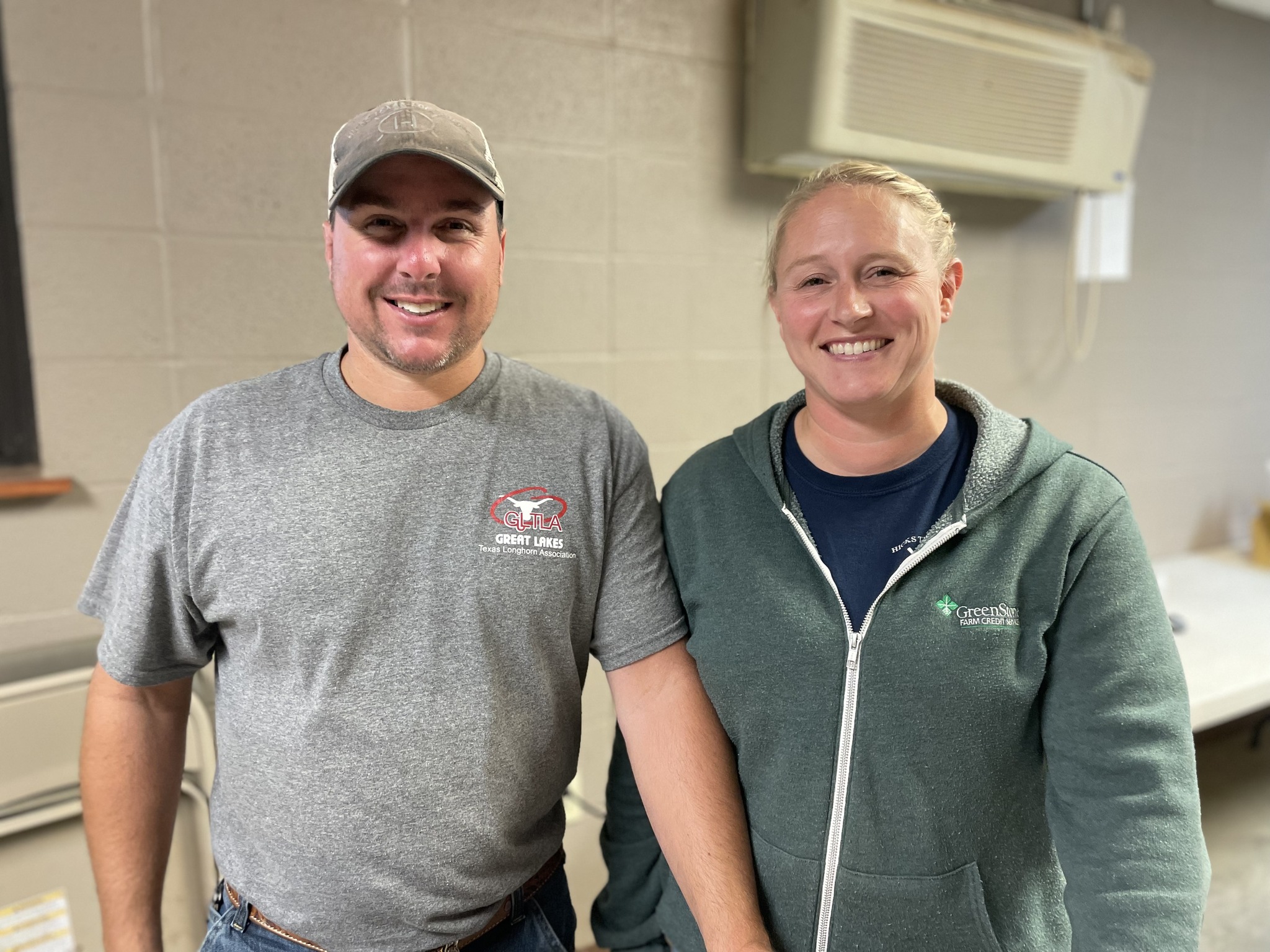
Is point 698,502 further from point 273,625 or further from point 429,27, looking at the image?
point 429,27

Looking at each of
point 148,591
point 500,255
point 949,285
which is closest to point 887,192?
point 949,285

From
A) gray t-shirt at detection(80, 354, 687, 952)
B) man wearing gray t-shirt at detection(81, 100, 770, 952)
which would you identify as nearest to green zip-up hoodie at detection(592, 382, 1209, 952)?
man wearing gray t-shirt at detection(81, 100, 770, 952)

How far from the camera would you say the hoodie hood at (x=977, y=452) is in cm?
102

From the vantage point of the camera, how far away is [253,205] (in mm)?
1656

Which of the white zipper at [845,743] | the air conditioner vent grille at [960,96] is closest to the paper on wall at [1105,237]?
the air conditioner vent grille at [960,96]

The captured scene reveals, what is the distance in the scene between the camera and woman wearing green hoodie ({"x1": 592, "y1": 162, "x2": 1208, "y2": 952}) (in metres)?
0.97

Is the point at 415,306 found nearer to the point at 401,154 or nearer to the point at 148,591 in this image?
the point at 401,154

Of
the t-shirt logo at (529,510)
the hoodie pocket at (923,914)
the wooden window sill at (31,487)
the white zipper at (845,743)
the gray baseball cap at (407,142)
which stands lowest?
the hoodie pocket at (923,914)

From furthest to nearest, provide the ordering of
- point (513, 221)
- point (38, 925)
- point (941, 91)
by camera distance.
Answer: point (941, 91), point (513, 221), point (38, 925)

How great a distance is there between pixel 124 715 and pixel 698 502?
786mm

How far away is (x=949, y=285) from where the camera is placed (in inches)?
44.6

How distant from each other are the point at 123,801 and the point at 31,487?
25.6 inches

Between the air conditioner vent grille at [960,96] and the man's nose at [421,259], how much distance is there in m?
1.31

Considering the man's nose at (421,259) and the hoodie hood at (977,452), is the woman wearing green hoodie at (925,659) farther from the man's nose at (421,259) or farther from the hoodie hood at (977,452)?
the man's nose at (421,259)
